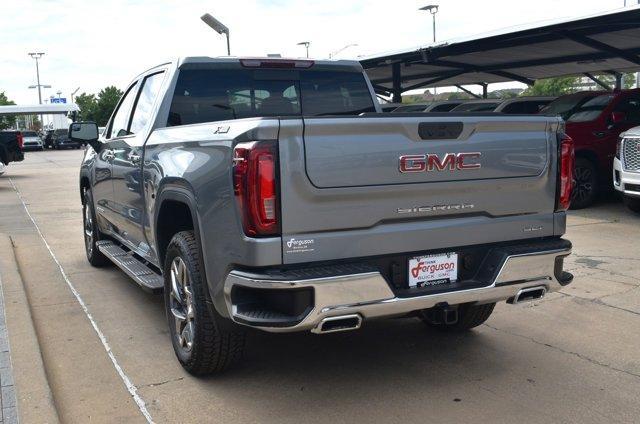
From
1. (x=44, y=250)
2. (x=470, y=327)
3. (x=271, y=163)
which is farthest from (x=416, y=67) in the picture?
(x=271, y=163)

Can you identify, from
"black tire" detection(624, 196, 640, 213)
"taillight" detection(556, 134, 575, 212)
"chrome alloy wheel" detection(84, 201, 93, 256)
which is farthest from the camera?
"black tire" detection(624, 196, 640, 213)

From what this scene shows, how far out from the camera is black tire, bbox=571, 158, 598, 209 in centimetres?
1132

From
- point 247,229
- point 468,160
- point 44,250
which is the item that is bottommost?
point 44,250

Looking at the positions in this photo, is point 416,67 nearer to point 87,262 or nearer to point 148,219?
point 87,262

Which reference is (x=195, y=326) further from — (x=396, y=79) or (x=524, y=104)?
(x=396, y=79)

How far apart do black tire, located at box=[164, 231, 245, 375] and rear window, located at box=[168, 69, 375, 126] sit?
127cm

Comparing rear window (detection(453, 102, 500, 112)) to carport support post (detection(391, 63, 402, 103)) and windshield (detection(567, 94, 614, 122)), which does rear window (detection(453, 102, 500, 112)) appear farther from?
carport support post (detection(391, 63, 402, 103))

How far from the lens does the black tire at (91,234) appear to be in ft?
23.6

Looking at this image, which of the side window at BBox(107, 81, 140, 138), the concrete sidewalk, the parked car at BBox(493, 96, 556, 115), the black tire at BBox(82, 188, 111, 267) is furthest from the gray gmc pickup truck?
the parked car at BBox(493, 96, 556, 115)

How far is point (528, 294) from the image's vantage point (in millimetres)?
3908

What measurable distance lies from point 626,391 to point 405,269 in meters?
1.55

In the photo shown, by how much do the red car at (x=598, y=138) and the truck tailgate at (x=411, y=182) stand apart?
26.1 ft

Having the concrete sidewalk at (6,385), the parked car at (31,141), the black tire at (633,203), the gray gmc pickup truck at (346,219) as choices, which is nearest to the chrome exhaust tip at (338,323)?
the gray gmc pickup truck at (346,219)

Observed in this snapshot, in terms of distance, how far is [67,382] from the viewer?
4.18 m
